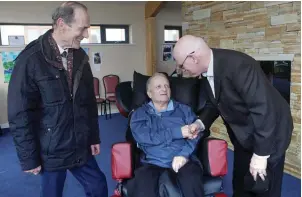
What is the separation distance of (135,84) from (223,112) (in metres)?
1.02

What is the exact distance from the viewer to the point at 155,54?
240 inches

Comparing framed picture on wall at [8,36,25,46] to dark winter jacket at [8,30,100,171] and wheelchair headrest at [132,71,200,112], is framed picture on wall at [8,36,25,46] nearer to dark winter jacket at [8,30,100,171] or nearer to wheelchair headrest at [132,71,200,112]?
wheelchair headrest at [132,71,200,112]

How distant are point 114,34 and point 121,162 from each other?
15.5 ft

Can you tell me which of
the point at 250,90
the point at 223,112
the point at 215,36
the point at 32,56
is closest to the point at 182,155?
the point at 223,112

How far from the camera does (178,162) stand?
67.7 inches

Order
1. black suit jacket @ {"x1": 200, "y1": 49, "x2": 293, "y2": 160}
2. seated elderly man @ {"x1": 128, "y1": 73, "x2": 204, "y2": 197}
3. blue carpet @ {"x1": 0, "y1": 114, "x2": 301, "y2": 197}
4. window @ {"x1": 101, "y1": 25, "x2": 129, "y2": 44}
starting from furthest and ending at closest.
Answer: window @ {"x1": 101, "y1": 25, "x2": 129, "y2": 44} → blue carpet @ {"x1": 0, "y1": 114, "x2": 301, "y2": 197} → seated elderly man @ {"x1": 128, "y1": 73, "x2": 204, "y2": 197} → black suit jacket @ {"x1": 200, "y1": 49, "x2": 293, "y2": 160}

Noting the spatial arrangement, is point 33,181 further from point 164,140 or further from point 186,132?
point 186,132

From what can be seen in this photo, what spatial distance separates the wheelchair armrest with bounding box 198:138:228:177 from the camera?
1.75 metres

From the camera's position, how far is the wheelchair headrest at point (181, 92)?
2.15 metres

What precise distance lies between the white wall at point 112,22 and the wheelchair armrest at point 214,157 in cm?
440

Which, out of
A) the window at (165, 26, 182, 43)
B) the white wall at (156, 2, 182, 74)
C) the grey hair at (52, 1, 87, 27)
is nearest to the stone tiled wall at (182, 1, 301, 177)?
the grey hair at (52, 1, 87, 27)

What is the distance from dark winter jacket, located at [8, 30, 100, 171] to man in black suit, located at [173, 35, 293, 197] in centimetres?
64

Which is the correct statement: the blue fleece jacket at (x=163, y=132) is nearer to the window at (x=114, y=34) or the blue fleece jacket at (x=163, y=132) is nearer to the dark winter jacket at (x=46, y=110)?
the dark winter jacket at (x=46, y=110)

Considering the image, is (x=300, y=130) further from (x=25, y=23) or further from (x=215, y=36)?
(x=25, y=23)
